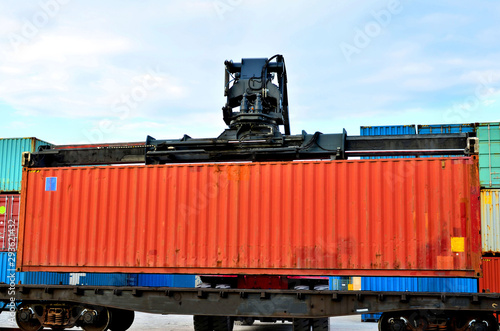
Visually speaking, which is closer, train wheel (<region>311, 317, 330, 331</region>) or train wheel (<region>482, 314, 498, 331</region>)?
train wheel (<region>482, 314, 498, 331</region>)

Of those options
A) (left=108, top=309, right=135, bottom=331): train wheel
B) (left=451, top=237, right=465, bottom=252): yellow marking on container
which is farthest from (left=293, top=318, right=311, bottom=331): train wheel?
(left=108, top=309, right=135, bottom=331): train wheel

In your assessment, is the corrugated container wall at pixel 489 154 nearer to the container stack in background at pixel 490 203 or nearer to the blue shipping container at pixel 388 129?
the container stack in background at pixel 490 203

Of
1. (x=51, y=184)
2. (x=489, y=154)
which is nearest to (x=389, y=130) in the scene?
(x=489, y=154)

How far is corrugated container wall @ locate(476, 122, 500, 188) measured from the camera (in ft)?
52.6

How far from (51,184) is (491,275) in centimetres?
1362

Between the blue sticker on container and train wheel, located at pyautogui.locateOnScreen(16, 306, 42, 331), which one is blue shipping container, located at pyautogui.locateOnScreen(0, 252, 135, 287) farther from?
the blue sticker on container

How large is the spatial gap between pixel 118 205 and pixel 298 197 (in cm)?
406

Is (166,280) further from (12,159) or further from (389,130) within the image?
(389,130)

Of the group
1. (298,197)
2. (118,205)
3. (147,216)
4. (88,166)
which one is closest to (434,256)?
(298,197)

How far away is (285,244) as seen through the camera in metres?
9.69

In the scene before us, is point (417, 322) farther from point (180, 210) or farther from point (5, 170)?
point (5, 170)

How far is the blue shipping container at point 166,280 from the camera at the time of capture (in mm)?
16234

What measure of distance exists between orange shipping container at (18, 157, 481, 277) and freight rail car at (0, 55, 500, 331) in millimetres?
23

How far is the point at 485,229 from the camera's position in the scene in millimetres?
15688
